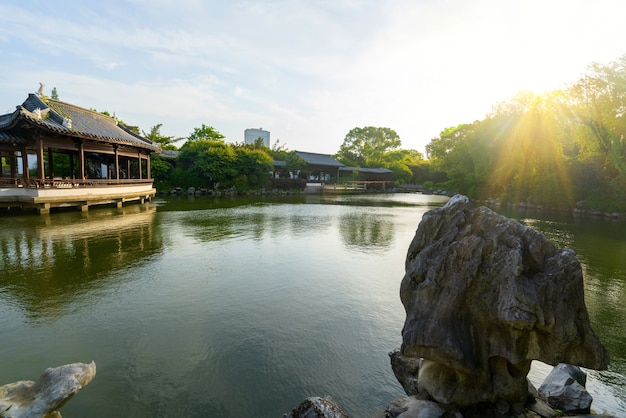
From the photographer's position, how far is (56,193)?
1622 centimetres

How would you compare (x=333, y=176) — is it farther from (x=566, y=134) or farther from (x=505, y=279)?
(x=505, y=279)

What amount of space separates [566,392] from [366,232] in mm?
11844

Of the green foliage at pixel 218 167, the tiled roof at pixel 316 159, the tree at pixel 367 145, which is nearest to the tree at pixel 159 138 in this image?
the green foliage at pixel 218 167

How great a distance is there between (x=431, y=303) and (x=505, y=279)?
2.36 ft

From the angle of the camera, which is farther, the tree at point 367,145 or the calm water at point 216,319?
the tree at point 367,145

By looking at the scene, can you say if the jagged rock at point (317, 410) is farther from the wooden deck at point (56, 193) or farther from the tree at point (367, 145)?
the tree at point (367, 145)

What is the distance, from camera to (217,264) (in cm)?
929

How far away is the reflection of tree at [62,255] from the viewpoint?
670cm

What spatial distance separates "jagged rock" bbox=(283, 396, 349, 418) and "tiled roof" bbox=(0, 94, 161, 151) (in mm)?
17759

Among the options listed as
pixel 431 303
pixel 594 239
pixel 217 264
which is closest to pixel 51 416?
pixel 431 303

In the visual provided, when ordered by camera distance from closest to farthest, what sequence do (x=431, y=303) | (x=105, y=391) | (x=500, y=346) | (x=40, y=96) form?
(x=500, y=346) < (x=431, y=303) < (x=105, y=391) < (x=40, y=96)

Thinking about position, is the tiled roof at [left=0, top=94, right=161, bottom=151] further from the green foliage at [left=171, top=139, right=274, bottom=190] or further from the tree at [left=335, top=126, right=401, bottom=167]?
the tree at [left=335, top=126, right=401, bottom=167]

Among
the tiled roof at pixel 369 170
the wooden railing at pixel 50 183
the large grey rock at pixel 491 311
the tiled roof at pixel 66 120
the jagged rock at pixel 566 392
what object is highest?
the tiled roof at pixel 66 120

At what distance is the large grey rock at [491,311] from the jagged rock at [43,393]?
3.37 m
